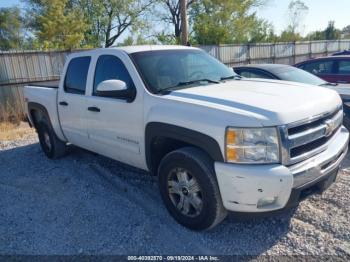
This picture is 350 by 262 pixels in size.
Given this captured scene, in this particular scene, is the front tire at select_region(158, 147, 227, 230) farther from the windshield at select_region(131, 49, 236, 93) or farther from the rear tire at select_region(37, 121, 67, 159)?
the rear tire at select_region(37, 121, 67, 159)

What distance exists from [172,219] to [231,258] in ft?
2.89

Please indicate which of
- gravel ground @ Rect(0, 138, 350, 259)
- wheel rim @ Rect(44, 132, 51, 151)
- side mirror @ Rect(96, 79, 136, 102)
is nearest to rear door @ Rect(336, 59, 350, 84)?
gravel ground @ Rect(0, 138, 350, 259)

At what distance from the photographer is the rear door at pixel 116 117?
3.65 m

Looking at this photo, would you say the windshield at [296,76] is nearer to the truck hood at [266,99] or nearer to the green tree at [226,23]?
the truck hood at [266,99]

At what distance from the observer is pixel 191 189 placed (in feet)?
10.5

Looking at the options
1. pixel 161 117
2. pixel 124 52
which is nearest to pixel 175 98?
pixel 161 117

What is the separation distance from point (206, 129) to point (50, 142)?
3.92 meters

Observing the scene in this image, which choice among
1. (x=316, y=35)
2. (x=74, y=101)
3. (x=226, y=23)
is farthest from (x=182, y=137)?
(x=316, y=35)

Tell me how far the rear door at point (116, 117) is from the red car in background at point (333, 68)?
19.6 ft

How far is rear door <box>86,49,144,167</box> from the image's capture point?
3648 millimetres

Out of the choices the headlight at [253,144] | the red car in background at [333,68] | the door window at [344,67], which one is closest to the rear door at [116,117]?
the headlight at [253,144]

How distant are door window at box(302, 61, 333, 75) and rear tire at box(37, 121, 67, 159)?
6328 mm

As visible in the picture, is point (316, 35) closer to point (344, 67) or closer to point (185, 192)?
point (344, 67)

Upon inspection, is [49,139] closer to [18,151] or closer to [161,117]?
[18,151]
